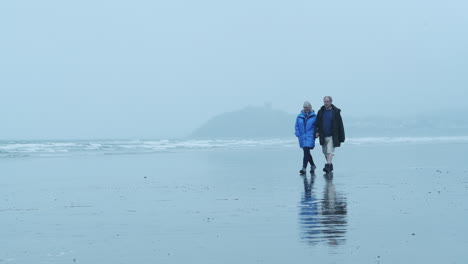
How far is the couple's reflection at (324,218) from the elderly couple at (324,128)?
13.5ft

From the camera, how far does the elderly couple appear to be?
1571 cm

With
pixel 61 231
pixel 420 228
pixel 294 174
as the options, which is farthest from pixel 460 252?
pixel 294 174

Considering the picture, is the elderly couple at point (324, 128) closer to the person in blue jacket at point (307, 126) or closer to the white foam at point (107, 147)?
the person in blue jacket at point (307, 126)

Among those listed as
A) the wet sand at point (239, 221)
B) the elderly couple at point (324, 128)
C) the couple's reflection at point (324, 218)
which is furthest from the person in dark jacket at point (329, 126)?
the couple's reflection at point (324, 218)

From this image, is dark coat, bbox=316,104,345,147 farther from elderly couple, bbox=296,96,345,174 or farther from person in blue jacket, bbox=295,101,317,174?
person in blue jacket, bbox=295,101,317,174

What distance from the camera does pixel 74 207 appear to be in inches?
392

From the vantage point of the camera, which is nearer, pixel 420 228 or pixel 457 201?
pixel 420 228

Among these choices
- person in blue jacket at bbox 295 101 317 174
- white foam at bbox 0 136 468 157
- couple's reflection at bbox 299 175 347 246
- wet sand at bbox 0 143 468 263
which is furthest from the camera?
white foam at bbox 0 136 468 157

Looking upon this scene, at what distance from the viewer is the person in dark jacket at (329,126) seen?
51.4 feet

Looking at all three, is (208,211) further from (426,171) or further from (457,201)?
(426,171)

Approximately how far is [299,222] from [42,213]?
372 centimetres

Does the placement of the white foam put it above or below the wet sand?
above

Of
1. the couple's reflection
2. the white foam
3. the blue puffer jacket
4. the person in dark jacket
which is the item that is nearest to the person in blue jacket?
the blue puffer jacket

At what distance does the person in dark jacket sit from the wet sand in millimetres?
1627
